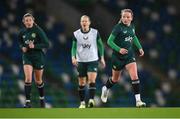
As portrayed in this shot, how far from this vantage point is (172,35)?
1473 centimetres

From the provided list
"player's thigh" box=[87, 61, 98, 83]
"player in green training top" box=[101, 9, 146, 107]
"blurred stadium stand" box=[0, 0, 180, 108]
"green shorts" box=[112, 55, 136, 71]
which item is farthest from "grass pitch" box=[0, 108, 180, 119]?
"blurred stadium stand" box=[0, 0, 180, 108]

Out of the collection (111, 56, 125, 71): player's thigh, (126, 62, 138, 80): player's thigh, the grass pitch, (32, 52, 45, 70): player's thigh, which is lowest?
the grass pitch

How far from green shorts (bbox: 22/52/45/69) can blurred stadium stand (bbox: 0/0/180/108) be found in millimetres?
4066

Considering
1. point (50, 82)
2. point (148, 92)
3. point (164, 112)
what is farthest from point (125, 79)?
point (164, 112)

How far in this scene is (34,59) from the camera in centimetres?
875

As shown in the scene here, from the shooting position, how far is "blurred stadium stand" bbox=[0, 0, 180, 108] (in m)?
13.5

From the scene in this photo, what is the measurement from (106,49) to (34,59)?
20.1ft

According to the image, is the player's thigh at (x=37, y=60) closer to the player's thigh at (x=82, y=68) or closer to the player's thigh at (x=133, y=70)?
the player's thigh at (x=82, y=68)

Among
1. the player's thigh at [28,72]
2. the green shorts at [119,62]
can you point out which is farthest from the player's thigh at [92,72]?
the player's thigh at [28,72]

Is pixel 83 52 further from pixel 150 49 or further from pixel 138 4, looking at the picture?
pixel 138 4

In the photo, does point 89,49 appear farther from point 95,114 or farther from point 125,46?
point 95,114

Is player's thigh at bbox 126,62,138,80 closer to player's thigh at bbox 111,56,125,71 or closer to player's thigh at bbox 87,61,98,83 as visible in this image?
player's thigh at bbox 111,56,125,71

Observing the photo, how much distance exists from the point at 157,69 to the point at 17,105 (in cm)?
385

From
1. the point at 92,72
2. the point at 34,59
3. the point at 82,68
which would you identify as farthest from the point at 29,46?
the point at 92,72
